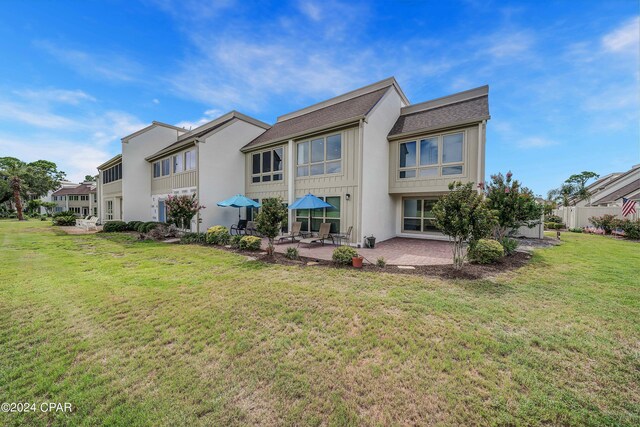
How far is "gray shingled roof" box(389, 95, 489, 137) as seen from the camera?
445 inches

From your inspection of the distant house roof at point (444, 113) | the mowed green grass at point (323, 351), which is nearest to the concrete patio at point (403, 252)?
the mowed green grass at point (323, 351)

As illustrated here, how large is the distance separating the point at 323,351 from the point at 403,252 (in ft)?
24.5

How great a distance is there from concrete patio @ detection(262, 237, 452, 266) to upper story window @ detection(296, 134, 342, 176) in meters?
4.10

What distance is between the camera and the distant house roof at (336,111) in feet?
41.1

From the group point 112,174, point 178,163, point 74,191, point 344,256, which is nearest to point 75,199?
point 74,191

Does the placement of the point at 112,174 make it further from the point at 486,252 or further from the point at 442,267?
the point at 486,252

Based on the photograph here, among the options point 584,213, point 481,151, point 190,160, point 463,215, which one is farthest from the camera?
point 584,213

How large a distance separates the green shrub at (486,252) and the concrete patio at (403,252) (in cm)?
82

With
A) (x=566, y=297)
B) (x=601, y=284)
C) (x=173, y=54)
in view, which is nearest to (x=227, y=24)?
(x=173, y=54)

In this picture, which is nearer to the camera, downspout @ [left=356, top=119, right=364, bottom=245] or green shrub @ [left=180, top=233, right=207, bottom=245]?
downspout @ [left=356, top=119, right=364, bottom=245]

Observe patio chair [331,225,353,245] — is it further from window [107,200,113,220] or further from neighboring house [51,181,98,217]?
neighboring house [51,181,98,217]

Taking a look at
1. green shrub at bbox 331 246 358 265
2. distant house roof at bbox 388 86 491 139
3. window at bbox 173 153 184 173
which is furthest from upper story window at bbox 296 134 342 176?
window at bbox 173 153 184 173

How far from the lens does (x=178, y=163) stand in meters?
17.3

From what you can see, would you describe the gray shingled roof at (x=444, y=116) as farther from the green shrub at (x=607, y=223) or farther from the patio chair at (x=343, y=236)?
the green shrub at (x=607, y=223)
